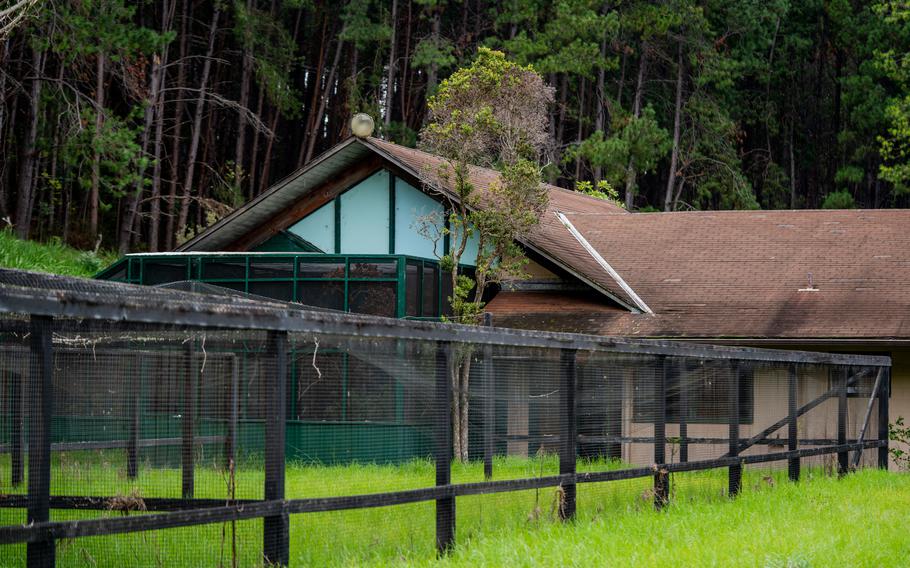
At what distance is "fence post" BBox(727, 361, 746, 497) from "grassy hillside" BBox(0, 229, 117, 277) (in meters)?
15.6

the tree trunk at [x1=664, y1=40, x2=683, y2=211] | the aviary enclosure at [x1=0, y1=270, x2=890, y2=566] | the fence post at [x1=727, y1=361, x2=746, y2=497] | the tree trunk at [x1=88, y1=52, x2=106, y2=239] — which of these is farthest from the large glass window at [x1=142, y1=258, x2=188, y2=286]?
the tree trunk at [x1=664, y1=40, x2=683, y2=211]

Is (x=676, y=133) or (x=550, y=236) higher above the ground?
(x=676, y=133)

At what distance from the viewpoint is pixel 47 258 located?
1062 inches

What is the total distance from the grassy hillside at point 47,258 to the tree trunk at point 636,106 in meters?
18.0

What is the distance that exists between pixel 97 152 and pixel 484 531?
2000 centimetres

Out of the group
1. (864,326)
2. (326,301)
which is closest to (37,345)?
(326,301)

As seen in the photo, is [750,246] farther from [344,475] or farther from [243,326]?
[243,326]

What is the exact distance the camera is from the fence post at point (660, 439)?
38.4 ft

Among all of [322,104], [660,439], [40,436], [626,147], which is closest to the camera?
[40,436]

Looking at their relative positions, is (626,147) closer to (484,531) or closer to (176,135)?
(176,135)

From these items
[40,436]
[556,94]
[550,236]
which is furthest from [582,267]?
[556,94]

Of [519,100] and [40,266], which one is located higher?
[519,100]

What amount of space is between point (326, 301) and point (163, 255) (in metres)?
2.91

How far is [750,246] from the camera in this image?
75.8 feet
